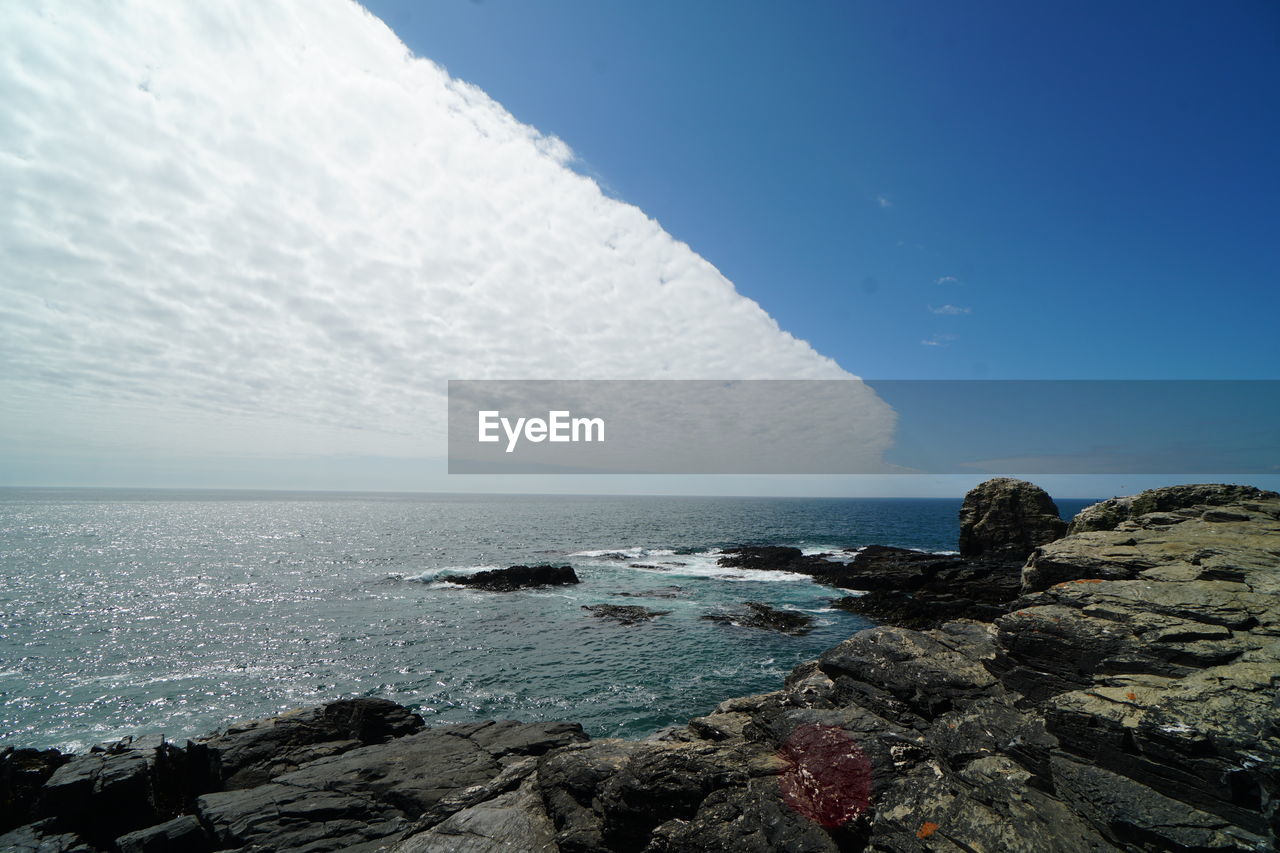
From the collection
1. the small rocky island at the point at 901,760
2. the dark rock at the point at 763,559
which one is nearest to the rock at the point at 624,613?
the small rocky island at the point at 901,760

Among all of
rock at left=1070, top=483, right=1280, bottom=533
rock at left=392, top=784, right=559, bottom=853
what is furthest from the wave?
rock at left=1070, top=483, right=1280, bottom=533

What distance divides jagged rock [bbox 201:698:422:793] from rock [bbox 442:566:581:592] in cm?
3220

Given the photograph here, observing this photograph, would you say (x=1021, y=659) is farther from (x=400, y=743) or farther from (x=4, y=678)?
(x=4, y=678)

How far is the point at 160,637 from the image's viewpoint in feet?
123

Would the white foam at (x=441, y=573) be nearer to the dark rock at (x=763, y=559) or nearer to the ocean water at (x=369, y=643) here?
the ocean water at (x=369, y=643)

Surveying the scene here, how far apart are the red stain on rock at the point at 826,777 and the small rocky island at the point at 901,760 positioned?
0.04 meters

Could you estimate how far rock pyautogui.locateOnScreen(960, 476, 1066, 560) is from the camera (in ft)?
195

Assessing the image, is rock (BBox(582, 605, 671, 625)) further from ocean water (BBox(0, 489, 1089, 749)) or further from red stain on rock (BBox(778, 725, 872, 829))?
red stain on rock (BBox(778, 725, 872, 829))

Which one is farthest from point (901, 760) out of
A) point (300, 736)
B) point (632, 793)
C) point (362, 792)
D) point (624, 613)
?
point (624, 613)

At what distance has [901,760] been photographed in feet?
29.2

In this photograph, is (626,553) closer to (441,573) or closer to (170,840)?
(441,573)

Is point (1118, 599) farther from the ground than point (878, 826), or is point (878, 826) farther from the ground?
point (1118, 599)

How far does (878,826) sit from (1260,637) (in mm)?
7828

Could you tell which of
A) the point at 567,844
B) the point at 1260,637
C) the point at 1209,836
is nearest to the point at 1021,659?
the point at 1260,637
